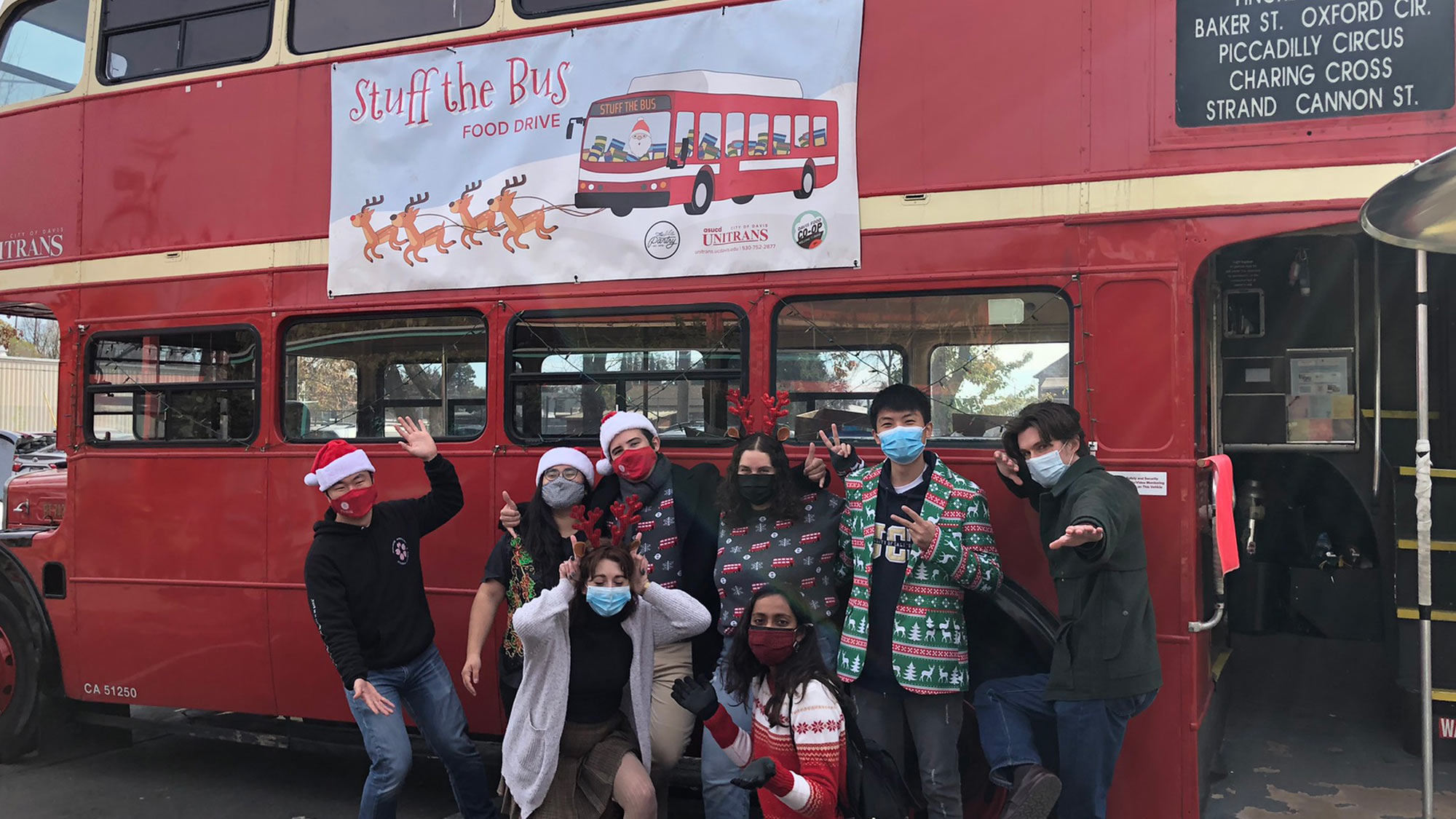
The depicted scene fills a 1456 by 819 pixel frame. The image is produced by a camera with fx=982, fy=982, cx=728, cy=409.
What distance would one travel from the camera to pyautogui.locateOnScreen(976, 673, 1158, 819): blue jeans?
329 cm

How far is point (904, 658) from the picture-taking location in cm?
337

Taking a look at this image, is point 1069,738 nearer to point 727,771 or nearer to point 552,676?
point 727,771

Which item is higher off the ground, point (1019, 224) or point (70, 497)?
point (1019, 224)

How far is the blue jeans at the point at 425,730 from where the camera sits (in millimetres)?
3773

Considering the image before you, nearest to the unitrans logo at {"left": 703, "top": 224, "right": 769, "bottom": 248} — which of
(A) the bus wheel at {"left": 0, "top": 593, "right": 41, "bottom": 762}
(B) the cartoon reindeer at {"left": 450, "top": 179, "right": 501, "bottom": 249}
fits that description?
(B) the cartoon reindeer at {"left": 450, "top": 179, "right": 501, "bottom": 249}

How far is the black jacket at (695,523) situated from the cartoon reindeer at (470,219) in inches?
55.4

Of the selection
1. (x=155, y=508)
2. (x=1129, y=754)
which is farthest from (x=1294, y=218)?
(x=155, y=508)

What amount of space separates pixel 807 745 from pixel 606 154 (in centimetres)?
264

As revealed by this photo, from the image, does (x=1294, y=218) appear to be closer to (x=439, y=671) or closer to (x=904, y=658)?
(x=904, y=658)

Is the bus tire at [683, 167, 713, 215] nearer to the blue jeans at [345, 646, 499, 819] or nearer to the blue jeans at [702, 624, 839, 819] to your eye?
the blue jeans at [702, 624, 839, 819]

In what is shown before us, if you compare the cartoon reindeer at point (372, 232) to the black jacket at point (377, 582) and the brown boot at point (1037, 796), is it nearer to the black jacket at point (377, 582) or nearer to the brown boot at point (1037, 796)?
the black jacket at point (377, 582)

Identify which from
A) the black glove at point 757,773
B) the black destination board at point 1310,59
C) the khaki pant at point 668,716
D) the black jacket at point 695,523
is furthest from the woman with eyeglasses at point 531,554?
the black destination board at point 1310,59

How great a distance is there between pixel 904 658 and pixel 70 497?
4667 millimetres

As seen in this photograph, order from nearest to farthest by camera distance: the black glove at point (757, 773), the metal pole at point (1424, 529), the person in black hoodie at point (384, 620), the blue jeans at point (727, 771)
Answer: the black glove at point (757, 773) < the metal pole at point (1424, 529) < the blue jeans at point (727, 771) < the person in black hoodie at point (384, 620)
